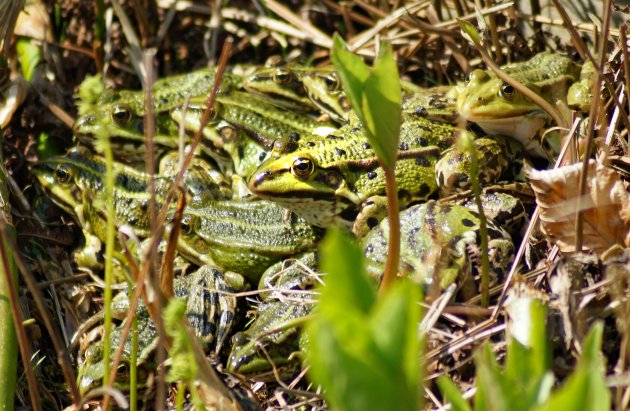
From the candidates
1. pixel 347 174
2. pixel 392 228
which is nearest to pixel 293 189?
pixel 347 174

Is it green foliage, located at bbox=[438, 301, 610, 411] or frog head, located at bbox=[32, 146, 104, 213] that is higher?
green foliage, located at bbox=[438, 301, 610, 411]

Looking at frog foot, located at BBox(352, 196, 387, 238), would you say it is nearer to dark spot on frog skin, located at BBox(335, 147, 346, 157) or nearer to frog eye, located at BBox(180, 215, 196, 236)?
dark spot on frog skin, located at BBox(335, 147, 346, 157)

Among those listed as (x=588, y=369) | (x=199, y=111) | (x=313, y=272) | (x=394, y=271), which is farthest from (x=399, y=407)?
(x=199, y=111)

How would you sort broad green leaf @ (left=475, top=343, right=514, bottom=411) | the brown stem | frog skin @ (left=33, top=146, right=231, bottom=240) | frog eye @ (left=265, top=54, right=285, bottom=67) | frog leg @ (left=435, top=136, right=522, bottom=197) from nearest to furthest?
1. broad green leaf @ (left=475, top=343, right=514, bottom=411)
2. the brown stem
3. frog leg @ (left=435, top=136, right=522, bottom=197)
4. frog skin @ (left=33, top=146, right=231, bottom=240)
5. frog eye @ (left=265, top=54, right=285, bottom=67)

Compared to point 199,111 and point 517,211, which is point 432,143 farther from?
point 199,111

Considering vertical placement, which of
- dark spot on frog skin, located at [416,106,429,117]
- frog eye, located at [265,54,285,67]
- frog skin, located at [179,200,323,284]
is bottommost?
frog skin, located at [179,200,323,284]

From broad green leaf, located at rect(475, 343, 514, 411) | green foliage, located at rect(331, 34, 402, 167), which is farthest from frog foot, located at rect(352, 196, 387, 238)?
broad green leaf, located at rect(475, 343, 514, 411)

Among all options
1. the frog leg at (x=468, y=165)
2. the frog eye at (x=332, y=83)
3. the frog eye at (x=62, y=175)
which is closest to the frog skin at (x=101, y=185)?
the frog eye at (x=62, y=175)
